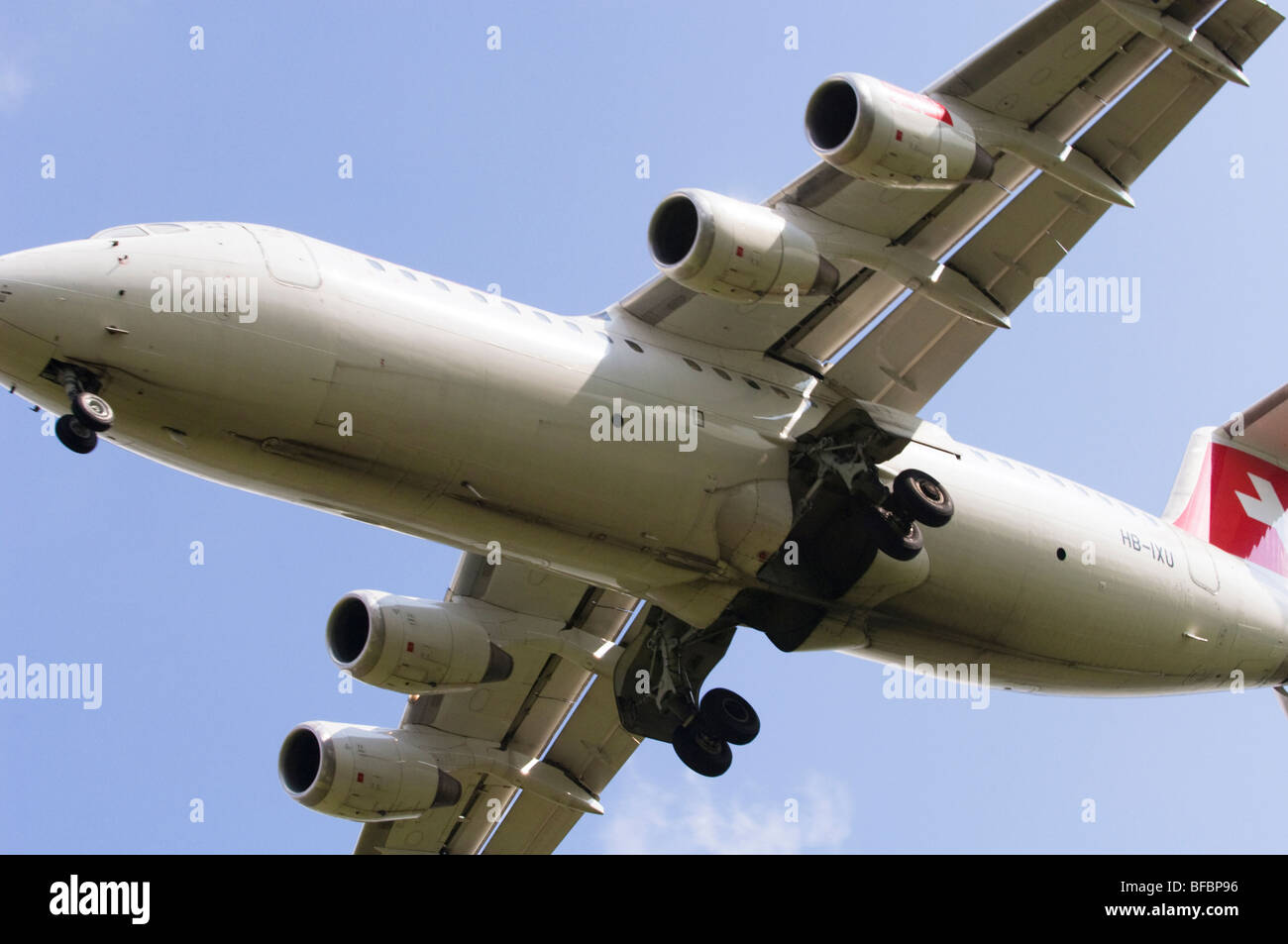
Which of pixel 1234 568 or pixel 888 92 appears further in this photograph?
pixel 1234 568

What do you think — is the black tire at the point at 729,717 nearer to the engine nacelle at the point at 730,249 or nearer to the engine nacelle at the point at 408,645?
the engine nacelle at the point at 408,645

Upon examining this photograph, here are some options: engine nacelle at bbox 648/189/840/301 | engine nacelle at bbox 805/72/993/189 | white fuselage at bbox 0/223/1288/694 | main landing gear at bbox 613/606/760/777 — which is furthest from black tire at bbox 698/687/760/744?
engine nacelle at bbox 805/72/993/189

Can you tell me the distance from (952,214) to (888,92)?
7.15ft

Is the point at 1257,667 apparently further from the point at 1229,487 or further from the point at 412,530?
the point at 412,530

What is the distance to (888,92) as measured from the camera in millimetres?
14438

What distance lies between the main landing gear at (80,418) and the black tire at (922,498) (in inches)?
298

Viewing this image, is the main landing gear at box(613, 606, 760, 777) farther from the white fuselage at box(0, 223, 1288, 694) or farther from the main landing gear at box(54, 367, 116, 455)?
the main landing gear at box(54, 367, 116, 455)

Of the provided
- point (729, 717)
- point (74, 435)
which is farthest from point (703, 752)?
point (74, 435)

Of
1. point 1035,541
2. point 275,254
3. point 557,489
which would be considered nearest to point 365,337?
point 275,254

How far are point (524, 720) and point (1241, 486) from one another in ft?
33.0

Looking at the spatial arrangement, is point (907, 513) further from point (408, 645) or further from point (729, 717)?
point (408, 645)

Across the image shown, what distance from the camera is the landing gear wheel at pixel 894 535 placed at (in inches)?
621

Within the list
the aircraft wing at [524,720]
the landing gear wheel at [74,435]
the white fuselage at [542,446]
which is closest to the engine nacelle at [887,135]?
the white fuselage at [542,446]

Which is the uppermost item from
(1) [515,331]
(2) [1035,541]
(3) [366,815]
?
(1) [515,331]
